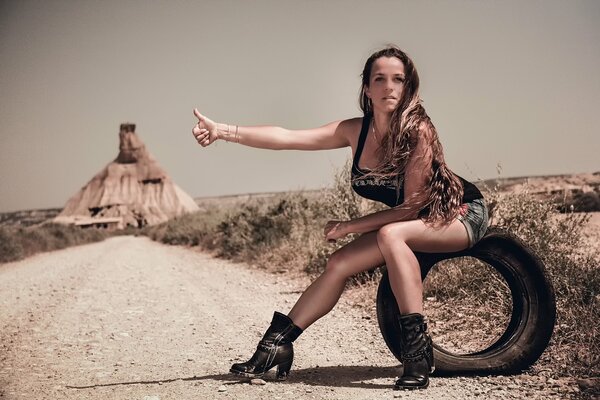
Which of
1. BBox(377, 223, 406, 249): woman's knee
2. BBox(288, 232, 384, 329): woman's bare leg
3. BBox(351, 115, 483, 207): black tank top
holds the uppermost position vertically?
BBox(351, 115, 483, 207): black tank top

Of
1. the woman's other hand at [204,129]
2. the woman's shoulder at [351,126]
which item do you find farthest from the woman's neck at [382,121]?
the woman's other hand at [204,129]

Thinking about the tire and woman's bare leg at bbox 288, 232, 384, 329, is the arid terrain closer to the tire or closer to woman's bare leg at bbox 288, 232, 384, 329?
the tire

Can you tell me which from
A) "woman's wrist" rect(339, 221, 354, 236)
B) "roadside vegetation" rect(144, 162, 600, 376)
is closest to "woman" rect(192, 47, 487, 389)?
"woman's wrist" rect(339, 221, 354, 236)

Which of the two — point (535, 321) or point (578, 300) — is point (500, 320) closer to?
point (578, 300)

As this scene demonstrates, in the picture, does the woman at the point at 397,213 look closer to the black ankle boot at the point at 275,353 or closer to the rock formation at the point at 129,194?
the black ankle boot at the point at 275,353

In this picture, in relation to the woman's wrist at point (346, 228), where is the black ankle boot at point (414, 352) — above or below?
below

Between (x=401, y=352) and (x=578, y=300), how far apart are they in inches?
70.6

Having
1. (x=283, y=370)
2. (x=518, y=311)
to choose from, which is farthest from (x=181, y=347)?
(x=518, y=311)

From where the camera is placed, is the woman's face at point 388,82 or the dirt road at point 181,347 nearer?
the dirt road at point 181,347

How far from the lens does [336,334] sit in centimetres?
528

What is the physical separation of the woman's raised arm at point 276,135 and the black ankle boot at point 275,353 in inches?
45.4

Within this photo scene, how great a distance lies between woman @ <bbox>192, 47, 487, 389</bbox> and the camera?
11.7 ft

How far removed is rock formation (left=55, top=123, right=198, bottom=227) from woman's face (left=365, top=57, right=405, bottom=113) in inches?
2617

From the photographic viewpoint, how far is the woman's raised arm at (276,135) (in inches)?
155
